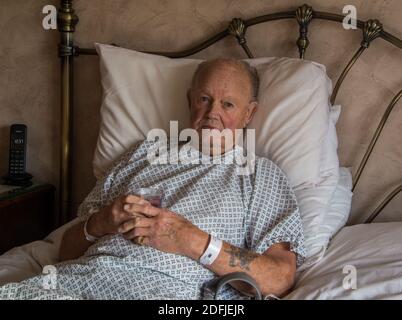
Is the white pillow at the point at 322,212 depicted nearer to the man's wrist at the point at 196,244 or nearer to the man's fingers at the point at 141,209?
the man's wrist at the point at 196,244

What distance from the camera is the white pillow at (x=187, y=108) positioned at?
139cm

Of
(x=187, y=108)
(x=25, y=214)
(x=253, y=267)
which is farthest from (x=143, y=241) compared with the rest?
(x=25, y=214)

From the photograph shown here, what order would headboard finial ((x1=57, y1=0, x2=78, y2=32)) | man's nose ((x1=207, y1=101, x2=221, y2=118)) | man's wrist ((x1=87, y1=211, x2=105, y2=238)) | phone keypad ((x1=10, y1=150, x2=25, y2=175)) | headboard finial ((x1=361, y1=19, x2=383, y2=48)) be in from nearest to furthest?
man's wrist ((x1=87, y1=211, x2=105, y2=238)) → man's nose ((x1=207, y1=101, x2=221, y2=118)) → headboard finial ((x1=361, y1=19, x2=383, y2=48)) → headboard finial ((x1=57, y1=0, x2=78, y2=32)) → phone keypad ((x1=10, y1=150, x2=25, y2=175))

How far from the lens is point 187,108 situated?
154 centimetres

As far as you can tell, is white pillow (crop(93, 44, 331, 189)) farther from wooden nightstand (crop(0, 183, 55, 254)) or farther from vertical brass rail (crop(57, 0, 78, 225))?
wooden nightstand (crop(0, 183, 55, 254))

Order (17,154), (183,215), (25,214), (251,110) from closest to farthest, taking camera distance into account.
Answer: (183,215) < (251,110) < (25,214) < (17,154)

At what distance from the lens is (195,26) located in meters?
1.72

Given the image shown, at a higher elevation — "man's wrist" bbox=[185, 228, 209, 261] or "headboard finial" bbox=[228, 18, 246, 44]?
→ "headboard finial" bbox=[228, 18, 246, 44]

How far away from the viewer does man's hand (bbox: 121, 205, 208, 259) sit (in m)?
1.13

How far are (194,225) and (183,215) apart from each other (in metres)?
0.07

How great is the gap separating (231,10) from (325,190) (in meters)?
0.70

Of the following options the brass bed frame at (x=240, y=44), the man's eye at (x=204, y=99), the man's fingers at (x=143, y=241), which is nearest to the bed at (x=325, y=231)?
the brass bed frame at (x=240, y=44)

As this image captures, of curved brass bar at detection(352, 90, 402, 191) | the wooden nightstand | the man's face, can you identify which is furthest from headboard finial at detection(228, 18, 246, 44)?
the wooden nightstand

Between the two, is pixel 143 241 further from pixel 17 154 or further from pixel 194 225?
pixel 17 154
